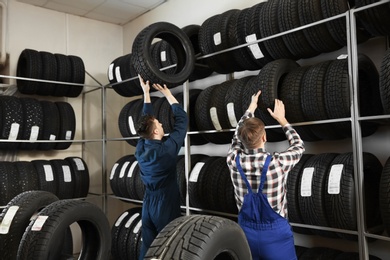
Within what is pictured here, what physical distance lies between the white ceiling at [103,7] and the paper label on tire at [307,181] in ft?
12.0

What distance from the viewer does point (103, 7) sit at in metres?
5.43

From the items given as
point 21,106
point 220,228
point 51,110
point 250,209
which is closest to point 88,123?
point 51,110

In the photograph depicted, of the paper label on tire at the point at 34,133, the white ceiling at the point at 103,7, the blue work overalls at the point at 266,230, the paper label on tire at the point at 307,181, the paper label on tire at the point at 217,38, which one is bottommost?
the blue work overalls at the point at 266,230

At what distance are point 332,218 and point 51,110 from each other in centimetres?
383

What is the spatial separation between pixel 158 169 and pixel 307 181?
128cm

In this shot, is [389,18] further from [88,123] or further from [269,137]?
[88,123]

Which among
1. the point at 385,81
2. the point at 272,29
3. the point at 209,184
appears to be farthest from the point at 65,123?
the point at 385,81

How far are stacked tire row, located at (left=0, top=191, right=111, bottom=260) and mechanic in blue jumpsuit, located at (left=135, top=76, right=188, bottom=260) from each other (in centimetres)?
60

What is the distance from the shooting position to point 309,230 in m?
2.95

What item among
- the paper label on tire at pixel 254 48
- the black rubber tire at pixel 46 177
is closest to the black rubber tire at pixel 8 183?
the black rubber tire at pixel 46 177

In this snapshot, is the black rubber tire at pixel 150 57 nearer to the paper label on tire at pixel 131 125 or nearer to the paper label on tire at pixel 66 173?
the paper label on tire at pixel 131 125

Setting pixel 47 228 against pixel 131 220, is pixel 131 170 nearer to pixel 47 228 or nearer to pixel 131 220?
pixel 131 220

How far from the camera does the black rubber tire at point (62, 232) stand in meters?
2.28

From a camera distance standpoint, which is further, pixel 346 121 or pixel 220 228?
pixel 346 121
